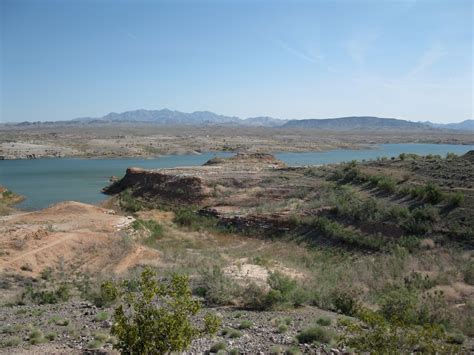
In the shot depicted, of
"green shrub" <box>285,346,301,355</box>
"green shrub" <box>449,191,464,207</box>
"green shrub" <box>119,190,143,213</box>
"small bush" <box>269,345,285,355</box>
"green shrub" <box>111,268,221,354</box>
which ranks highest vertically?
"green shrub" <box>111,268,221,354</box>

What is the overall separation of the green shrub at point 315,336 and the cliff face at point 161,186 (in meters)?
24.5

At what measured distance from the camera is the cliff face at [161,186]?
33906 mm

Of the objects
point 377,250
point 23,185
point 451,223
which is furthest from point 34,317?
point 23,185

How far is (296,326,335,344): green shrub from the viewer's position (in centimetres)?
864

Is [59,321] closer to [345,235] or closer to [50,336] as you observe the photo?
[50,336]

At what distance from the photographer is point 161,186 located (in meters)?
36.7

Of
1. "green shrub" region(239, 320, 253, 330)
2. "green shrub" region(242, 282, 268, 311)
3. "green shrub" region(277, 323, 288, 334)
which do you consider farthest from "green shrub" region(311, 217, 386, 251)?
"green shrub" region(239, 320, 253, 330)

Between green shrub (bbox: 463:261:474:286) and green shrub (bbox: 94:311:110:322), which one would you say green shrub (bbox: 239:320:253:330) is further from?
green shrub (bbox: 463:261:474:286)

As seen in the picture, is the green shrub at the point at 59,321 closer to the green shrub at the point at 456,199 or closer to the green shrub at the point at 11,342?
the green shrub at the point at 11,342

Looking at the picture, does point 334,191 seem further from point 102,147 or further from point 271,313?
point 102,147

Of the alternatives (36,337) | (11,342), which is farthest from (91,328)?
(11,342)

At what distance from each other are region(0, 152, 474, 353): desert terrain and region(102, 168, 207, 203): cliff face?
0.19 metres

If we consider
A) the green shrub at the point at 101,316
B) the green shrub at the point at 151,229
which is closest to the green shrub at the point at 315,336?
the green shrub at the point at 101,316

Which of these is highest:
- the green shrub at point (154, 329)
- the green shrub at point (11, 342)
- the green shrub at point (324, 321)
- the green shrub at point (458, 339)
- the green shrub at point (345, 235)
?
the green shrub at point (154, 329)
